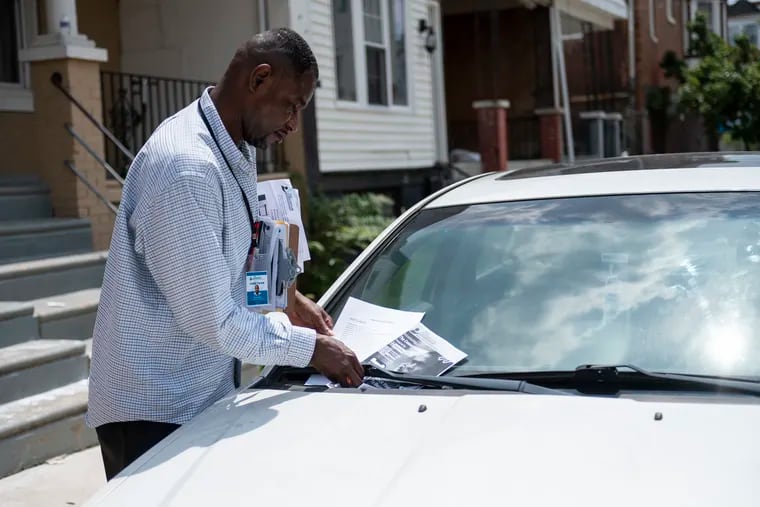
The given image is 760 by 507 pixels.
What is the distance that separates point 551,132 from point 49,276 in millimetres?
12815

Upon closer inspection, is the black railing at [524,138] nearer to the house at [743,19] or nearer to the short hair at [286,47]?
the short hair at [286,47]

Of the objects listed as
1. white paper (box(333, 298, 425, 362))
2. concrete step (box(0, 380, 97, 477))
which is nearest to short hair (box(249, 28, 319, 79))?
white paper (box(333, 298, 425, 362))

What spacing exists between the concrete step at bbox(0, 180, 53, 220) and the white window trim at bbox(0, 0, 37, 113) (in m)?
0.70

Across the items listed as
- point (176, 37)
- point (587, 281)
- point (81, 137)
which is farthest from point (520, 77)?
point (587, 281)

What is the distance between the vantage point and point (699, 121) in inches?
1126

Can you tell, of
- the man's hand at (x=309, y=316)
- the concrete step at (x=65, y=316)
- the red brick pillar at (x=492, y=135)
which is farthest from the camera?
the red brick pillar at (x=492, y=135)

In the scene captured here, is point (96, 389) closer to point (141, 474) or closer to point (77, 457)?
point (141, 474)

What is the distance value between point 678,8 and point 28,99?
24.2 m

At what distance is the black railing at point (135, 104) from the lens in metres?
9.27

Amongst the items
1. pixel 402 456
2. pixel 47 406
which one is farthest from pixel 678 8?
pixel 402 456

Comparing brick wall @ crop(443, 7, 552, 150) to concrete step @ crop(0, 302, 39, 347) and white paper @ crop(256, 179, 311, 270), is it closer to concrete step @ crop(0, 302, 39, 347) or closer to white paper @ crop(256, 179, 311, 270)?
concrete step @ crop(0, 302, 39, 347)

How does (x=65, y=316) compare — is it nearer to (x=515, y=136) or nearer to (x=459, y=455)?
(x=459, y=455)

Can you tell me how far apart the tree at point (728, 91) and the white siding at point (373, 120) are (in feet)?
32.2

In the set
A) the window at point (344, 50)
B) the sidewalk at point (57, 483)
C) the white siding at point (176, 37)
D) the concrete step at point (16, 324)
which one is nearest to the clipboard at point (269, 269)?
the sidewalk at point (57, 483)
